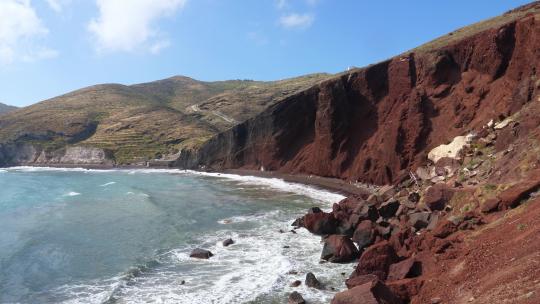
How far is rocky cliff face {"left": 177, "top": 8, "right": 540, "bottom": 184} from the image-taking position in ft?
122

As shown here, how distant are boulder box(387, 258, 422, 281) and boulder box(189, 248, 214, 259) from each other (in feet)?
36.3

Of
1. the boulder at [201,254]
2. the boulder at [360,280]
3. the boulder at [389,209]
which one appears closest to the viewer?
the boulder at [360,280]

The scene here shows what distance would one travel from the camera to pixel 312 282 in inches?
763

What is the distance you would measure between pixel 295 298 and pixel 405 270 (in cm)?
449

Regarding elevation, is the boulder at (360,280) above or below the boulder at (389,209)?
below

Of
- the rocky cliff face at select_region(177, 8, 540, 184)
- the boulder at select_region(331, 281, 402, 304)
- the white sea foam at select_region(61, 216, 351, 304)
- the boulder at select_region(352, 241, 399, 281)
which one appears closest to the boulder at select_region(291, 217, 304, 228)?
the white sea foam at select_region(61, 216, 351, 304)

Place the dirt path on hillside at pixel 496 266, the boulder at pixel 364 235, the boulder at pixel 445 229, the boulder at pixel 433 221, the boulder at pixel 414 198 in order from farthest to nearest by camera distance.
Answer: the boulder at pixel 414 198 < the boulder at pixel 364 235 < the boulder at pixel 433 221 < the boulder at pixel 445 229 < the dirt path on hillside at pixel 496 266

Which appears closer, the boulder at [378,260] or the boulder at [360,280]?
the boulder at [360,280]

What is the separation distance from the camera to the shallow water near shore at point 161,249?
20.2m

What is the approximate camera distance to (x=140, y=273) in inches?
904

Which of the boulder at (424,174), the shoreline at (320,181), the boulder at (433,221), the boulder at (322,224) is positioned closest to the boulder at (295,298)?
the boulder at (433,221)

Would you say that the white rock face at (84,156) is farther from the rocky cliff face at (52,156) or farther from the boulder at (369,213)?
the boulder at (369,213)

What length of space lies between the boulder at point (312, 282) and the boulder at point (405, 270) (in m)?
3.14

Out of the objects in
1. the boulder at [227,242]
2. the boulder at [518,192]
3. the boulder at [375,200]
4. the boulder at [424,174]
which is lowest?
the boulder at [227,242]
